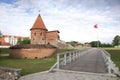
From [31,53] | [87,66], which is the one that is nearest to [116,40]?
[31,53]

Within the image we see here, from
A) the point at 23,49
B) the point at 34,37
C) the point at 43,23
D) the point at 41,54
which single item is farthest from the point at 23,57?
the point at 43,23

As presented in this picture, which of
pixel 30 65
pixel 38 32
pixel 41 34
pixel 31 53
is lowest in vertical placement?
pixel 30 65

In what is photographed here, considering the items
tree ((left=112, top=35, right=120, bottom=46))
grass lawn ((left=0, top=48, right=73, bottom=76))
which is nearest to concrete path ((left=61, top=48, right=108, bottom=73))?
grass lawn ((left=0, top=48, right=73, bottom=76))

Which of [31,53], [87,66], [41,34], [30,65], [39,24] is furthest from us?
[39,24]

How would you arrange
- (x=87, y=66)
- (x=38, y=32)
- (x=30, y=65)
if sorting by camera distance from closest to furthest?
1. (x=87, y=66)
2. (x=30, y=65)
3. (x=38, y=32)

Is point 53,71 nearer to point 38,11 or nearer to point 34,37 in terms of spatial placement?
point 34,37

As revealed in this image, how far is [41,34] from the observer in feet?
136

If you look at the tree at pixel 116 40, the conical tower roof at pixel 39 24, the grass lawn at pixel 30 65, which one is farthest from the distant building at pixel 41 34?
the tree at pixel 116 40

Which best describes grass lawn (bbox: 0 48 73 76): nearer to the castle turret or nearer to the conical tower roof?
the castle turret

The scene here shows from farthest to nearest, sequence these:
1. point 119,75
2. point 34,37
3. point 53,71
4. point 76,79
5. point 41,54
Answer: point 34,37, point 41,54, point 53,71, point 119,75, point 76,79

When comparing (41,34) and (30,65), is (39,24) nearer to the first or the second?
(41,34)

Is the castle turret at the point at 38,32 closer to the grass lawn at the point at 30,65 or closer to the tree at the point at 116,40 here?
the grass lawn at the point at 30,65

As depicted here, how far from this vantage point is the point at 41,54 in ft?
95.5

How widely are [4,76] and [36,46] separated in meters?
22.7
